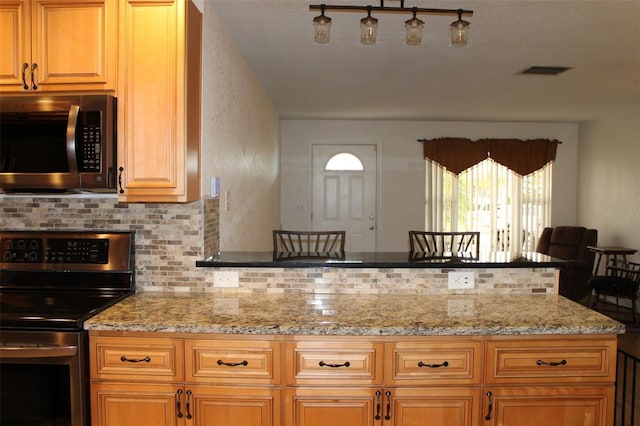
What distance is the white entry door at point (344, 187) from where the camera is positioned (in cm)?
627

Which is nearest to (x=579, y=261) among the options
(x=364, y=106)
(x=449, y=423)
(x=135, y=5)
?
(x=364, y=106)

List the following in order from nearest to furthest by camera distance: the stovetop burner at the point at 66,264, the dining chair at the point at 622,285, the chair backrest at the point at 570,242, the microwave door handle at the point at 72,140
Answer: the microwave door handle at the point at 72,140, the stovetop burner at the point at 66,264, the dining chair at the point at 622,285, the chair backrest at the point at 570,242

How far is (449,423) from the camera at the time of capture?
5.72ft

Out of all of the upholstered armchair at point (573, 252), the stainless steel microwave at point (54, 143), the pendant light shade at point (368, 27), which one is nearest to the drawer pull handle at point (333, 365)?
the stainless steel microwave at point (54, 143)

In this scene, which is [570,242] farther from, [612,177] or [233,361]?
[233,361]

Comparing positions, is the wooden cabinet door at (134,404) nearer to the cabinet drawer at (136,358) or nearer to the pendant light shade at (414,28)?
the cabinet drawer at (136,358)

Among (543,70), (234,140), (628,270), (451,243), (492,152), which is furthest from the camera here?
(492,152)

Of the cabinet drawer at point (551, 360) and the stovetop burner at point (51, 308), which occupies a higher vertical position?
the stovetop burner at point (51, 308)

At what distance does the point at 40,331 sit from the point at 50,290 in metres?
0.54

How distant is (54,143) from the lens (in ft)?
6.27

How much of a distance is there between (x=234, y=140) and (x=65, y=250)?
1.26m

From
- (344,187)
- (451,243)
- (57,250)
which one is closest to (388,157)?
(344,187)

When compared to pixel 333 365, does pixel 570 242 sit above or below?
above

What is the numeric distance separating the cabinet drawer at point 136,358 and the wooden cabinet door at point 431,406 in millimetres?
817
